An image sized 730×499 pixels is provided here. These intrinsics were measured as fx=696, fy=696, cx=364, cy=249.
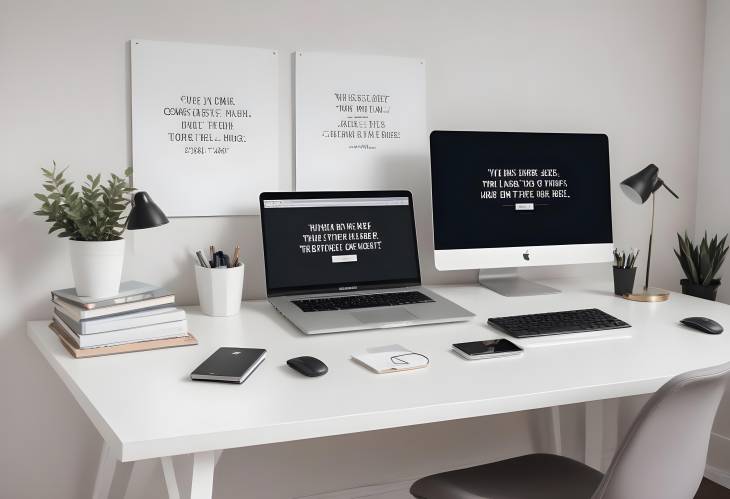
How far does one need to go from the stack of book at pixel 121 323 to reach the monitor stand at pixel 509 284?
1006 millimetres

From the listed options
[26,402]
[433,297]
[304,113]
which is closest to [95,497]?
[26,402]

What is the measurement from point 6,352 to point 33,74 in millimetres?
728

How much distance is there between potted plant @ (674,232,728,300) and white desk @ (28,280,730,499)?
52cm

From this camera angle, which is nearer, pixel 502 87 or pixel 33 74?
pixel 33 74

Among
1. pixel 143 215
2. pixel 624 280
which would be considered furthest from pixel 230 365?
pixel 624 280

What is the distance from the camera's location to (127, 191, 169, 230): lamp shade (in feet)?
5.20

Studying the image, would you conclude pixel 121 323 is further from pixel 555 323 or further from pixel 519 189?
pixel 519 189

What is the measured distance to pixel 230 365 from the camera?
138cm

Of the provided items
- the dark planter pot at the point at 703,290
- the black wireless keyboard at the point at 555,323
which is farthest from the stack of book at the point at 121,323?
the dark planter pot at the point at 703,290

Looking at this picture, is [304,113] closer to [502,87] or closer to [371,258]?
[371,258]

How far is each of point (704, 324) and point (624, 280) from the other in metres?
0.42

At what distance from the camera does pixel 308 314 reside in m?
1.76

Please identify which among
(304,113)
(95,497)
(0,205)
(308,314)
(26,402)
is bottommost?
(95,497)

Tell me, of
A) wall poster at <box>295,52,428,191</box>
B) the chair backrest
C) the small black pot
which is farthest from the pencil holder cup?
the small black pot
